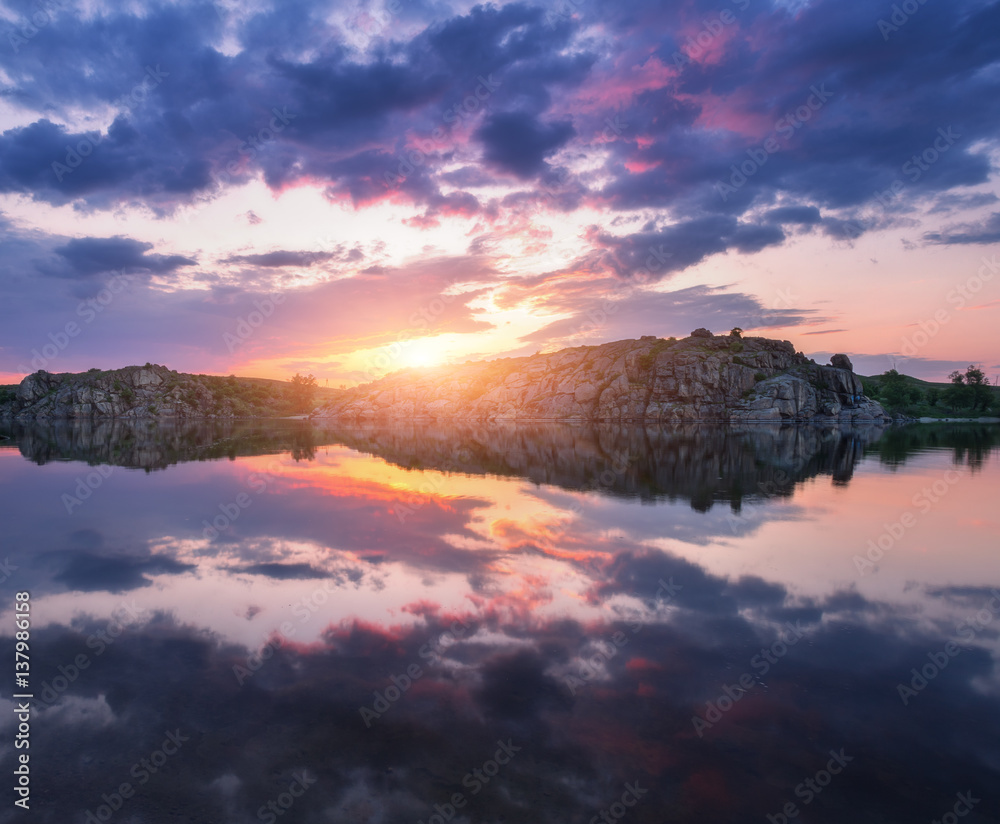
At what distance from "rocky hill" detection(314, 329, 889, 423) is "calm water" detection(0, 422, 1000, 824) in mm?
130886

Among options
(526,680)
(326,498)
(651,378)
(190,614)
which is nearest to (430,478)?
(326,498)

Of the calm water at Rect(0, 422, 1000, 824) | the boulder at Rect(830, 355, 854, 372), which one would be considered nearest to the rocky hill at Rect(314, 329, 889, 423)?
the boulder at Rect(830, 355, 854, 372)

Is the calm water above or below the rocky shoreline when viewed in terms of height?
below

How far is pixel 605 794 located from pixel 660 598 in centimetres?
858

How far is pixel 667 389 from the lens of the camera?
525 ft

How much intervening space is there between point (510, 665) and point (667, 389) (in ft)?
521

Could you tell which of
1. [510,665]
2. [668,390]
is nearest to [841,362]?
[668,390]

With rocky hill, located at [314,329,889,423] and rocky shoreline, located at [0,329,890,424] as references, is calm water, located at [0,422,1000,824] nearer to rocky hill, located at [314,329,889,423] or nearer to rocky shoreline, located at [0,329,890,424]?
rocky shoreline, located at [0,329,890,424]

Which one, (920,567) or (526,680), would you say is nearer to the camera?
(526,680)

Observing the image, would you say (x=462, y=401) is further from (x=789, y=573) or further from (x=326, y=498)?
(x=789, y=573)

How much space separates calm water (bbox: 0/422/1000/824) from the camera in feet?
26.2

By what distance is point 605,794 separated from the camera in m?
7.82

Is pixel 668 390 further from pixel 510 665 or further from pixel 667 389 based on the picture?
pixel 510 665

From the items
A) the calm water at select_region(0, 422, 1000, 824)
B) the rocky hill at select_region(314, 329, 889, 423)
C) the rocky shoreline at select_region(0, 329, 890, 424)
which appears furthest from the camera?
the rocky hill at select_region(314, 329, 889, 423)
